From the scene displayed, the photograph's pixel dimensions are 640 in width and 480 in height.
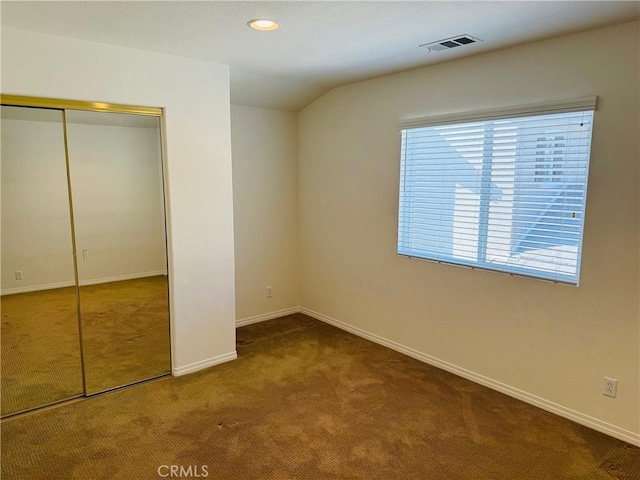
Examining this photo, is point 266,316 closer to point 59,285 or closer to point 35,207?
point 59,285

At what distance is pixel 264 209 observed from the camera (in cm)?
448

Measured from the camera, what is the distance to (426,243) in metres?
3.49

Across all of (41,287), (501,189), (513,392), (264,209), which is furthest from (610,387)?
(41,287)

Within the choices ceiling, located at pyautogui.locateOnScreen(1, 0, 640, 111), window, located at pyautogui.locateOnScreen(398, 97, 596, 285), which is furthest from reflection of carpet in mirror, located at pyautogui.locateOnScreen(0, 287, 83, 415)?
window, located at pyautogui.locateOnScreen(398, 97, 596, 285)

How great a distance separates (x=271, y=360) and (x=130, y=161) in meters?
1.94

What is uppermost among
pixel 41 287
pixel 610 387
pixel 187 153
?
pixel 187 153

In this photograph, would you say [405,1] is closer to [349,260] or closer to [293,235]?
[349,260]

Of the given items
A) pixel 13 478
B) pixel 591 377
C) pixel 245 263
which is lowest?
pixel 13 478

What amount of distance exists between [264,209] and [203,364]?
68.5 inches

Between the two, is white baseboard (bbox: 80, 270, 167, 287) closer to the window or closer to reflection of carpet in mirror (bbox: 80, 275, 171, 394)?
reflection of carpet in mirror (bbox: 80, 275, 171, 394)

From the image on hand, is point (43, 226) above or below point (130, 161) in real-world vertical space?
below

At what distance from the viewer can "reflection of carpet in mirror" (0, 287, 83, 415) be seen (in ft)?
9.61

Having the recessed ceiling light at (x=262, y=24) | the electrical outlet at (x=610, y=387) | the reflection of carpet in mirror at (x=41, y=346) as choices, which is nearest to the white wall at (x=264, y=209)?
the reflection of carpet in mirror at (x=41, y=346)

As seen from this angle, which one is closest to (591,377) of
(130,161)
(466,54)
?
(466,54)
